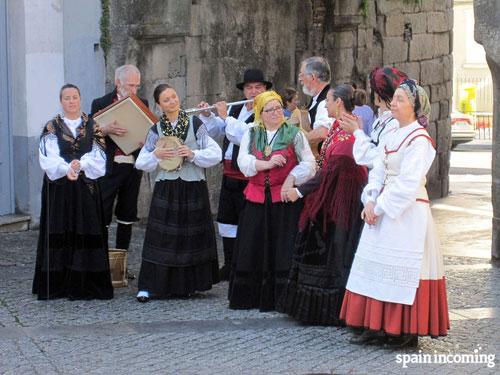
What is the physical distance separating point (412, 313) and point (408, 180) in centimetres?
79

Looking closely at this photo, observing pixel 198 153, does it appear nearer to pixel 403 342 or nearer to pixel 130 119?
pixel 130 119

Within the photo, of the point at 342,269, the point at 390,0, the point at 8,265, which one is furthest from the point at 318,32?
the point at 342,269

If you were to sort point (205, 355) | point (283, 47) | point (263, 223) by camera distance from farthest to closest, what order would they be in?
1. point (283, 47)
2. point (263, 223)
3. point (205, 355)

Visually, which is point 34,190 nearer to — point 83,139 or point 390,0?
point 83,139

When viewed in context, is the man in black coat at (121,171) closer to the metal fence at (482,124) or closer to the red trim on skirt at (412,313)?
the red trim on skirt at (412,313)

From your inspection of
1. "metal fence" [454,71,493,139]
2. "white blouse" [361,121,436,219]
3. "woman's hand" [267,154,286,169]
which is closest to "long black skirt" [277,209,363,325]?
"woman's hand" [267,154,286,169]

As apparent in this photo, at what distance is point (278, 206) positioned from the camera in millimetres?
7793

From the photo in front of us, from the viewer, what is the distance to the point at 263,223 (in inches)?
308

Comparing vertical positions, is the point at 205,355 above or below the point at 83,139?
below

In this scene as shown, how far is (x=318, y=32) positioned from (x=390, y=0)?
5.69ft

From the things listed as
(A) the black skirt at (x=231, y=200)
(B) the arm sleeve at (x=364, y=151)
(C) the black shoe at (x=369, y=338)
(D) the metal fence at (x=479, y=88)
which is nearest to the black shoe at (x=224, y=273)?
(A) the black skirt at (x=231, y=200)

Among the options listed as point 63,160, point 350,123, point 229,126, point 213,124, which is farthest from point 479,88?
point 350,123

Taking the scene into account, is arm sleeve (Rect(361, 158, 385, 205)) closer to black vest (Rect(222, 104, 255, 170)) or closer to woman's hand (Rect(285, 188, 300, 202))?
woman's hand (Rect(285, 188, 300, 202))

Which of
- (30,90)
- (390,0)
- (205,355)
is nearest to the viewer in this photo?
(205,355)
